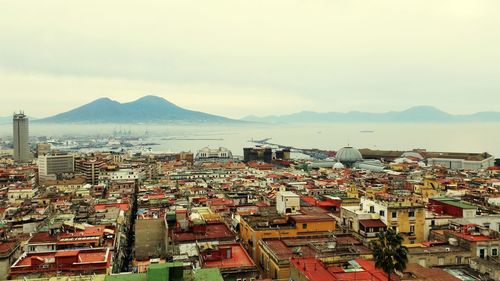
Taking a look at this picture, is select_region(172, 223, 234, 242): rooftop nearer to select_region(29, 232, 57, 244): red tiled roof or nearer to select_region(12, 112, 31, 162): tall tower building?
select_region(29, 232, 57, 244): red tiled roof

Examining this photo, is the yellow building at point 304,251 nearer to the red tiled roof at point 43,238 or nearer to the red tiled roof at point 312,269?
the red tiled roof at point 312,269

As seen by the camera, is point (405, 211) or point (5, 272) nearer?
point (5, 272)

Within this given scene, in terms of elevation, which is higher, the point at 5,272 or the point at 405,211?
the point at 405,211

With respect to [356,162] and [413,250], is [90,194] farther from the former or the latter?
[356,162]

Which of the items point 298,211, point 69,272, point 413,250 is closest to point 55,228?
point 69,272

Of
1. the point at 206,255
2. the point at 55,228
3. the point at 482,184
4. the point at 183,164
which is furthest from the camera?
the point at 183,164

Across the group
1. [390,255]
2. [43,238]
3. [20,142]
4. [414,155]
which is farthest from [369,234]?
[20,142]

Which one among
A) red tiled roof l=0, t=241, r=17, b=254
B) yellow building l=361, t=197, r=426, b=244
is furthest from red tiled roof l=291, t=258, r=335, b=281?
red tiled roof l=0, t=241, r=17, b=254

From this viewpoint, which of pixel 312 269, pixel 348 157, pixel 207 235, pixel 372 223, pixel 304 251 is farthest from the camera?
pixel 348 157

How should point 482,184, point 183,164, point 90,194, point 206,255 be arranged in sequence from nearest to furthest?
point 206,255 → point 90,194 → point 482,184 → point 183,164

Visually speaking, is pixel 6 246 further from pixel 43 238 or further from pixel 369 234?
pixel 369 234

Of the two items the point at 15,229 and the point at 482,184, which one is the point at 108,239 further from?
the point at 482,184
